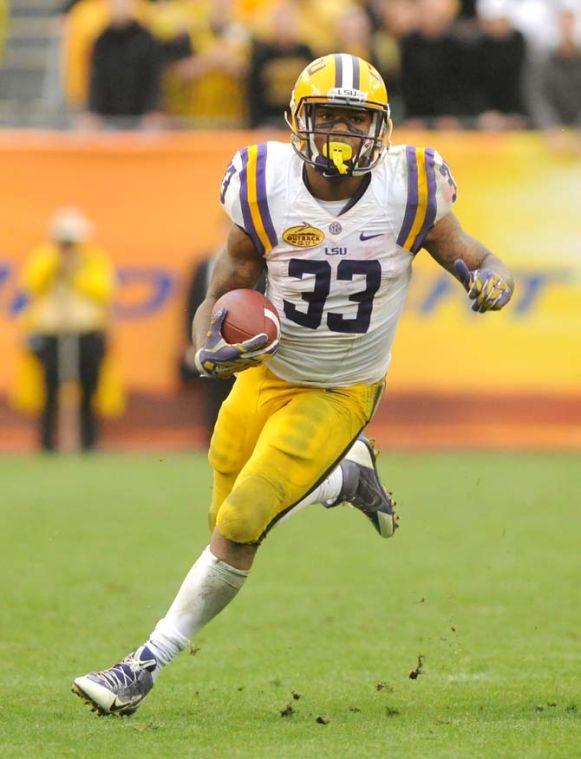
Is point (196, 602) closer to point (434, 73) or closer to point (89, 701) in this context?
point (89, 701)

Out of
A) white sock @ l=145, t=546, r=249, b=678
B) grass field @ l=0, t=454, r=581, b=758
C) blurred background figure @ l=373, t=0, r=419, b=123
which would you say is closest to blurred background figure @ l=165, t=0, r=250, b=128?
blurred background figure @ l=373, t=0, r=419, b=123

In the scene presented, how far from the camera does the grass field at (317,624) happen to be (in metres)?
4.45

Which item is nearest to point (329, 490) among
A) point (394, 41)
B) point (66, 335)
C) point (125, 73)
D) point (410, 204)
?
point (410, 204)

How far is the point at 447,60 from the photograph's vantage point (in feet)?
40.7

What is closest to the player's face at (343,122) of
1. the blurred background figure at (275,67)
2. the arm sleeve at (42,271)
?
the arm sleeve at (42,271)

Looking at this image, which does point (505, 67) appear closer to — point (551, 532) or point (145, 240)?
point (145, 240)

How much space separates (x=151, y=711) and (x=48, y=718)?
1.04ft

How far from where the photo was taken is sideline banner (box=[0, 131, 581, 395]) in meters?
11.9

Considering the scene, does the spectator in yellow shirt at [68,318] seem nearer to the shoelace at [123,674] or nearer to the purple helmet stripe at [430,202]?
the purple helmet stripe at [430,202]

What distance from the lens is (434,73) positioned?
12391 millimetres

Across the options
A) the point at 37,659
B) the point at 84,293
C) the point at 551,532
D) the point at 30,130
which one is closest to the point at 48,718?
the point at 37,659

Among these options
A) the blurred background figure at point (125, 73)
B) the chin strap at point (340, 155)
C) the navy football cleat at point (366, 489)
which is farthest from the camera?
the blurred background figure at point (125, 73)

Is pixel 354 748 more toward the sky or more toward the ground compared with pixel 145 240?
more toward the sky

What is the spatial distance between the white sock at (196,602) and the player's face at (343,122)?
127 cm
